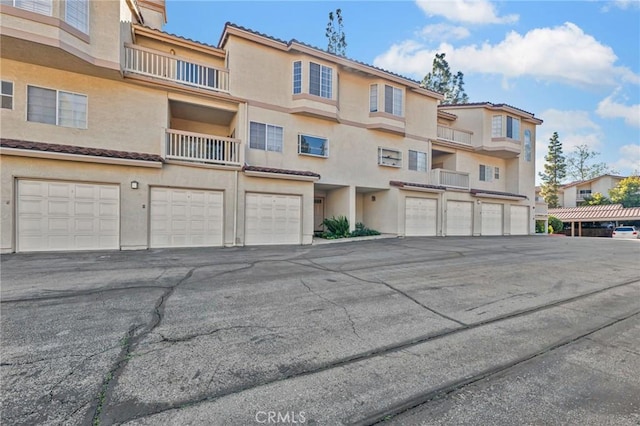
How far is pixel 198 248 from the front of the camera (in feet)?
37.8

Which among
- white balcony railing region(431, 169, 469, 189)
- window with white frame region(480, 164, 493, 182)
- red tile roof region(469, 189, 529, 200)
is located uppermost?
window with white frame region(480, 164, 493, 182)

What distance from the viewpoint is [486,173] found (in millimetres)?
22906

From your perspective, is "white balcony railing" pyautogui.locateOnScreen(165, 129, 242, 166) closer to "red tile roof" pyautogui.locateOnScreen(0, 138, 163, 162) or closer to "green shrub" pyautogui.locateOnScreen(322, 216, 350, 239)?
"red tile roof" pyautogui.locateOnScreen(0, 138, 163, 162)

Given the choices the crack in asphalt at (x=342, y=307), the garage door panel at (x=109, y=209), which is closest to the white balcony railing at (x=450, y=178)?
the crack in asphalt at (x=342, y=307)

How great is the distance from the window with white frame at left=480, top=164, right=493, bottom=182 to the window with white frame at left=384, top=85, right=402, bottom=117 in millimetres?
9584

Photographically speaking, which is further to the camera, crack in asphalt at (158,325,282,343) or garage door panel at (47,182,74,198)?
garage door panel at (47,182,74,198)

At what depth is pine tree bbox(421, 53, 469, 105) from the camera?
1294 inches

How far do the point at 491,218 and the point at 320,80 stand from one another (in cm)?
1572

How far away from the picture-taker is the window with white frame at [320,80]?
49.0ft

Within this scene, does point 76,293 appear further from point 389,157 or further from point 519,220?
point 519,220

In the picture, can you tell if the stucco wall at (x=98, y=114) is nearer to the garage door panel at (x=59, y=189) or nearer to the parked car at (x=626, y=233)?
the garage door panel at (x=59, y=189)

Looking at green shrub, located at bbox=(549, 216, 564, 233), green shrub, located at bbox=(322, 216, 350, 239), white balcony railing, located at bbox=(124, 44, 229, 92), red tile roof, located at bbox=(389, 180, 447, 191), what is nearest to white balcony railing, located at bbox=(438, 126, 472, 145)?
red tile roof, located at bbox=(389, 180, 447, 191)

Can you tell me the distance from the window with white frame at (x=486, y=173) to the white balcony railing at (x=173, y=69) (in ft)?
64.0

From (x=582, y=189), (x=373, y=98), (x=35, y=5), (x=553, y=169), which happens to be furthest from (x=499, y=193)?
(x=582, y=189)
